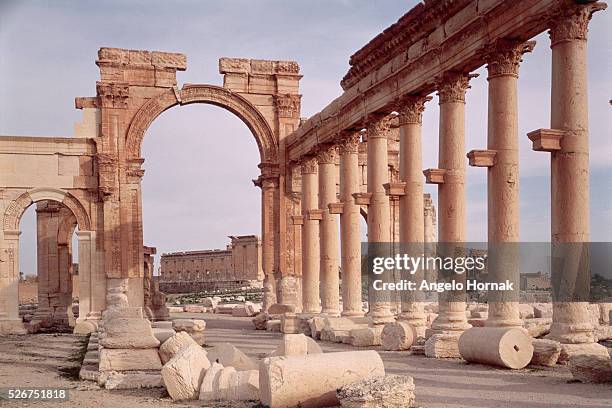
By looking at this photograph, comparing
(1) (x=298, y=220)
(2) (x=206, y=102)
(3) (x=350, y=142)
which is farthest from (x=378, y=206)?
(2) (x=206, y=102)

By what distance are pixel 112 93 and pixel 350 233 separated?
37.4ft

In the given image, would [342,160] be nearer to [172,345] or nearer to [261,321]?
[261,321]

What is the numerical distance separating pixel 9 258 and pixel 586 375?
71.7ft

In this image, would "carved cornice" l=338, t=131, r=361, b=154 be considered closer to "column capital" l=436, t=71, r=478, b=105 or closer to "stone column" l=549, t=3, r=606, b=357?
"column capital" l=436, t=71, r=478, b=105

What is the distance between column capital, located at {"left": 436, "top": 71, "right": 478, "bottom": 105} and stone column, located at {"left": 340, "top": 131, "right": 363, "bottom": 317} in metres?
6.91

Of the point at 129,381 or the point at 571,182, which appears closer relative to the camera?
the point at 129,381

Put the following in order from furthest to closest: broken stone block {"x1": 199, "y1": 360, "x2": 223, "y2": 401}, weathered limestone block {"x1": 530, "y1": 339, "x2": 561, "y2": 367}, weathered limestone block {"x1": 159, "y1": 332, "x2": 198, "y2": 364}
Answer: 1. weathered limestone block {"x1": 159, "y1": 332, "x2": 198, "y2": 364}
2. weathered limestone block {"x1": 530, "y1": 339, "x2": 561, "y2": 367}
3. broken stone block {"x1": 199, "y1": 360, "x2": 223, "y2": 401}

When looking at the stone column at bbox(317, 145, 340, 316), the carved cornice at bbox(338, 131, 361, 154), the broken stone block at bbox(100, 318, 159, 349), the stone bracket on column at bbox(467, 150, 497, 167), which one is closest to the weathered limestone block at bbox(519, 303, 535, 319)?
the stone column at bbox(317, 145, 340, 316)

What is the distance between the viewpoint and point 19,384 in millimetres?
13375

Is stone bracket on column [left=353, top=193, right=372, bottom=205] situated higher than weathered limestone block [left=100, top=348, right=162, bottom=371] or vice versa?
stone bracket on column [left=353, top=193, right=372, bottom=205]

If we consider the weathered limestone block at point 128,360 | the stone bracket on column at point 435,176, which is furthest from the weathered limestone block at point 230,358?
the stone bracket on column at point 435,176

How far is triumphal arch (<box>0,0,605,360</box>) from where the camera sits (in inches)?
526

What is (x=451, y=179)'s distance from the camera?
55.8 feet

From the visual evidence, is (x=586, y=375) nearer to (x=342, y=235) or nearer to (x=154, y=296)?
(x=342, y=235)
